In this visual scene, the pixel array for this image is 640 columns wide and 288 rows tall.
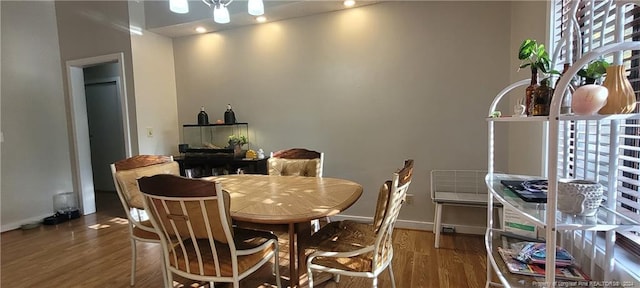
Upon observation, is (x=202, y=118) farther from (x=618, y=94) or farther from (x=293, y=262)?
(x=618, y=94)

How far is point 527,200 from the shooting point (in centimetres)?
128

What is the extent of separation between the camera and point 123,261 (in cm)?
258

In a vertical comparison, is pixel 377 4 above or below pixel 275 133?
above

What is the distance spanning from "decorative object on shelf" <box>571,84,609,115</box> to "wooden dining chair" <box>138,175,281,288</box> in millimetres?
1403

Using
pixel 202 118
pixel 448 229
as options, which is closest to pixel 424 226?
pixel 448 229

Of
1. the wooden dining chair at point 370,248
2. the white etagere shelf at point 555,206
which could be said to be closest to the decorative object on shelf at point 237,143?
the wooden dining chair at point 370,248

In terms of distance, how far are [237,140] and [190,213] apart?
2.30m

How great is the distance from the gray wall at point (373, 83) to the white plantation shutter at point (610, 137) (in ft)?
4.05

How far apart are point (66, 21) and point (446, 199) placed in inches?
197

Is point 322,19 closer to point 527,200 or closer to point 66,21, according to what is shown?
point 527,200

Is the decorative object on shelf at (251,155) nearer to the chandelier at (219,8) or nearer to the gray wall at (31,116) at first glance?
the chandelier at (219,8)

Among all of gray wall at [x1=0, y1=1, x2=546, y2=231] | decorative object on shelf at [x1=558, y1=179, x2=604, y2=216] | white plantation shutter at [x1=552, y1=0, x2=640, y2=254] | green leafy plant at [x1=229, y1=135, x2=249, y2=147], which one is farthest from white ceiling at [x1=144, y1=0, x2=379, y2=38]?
decorative object on shelf at [x1=558, y1=179, x2=604, y2=216]

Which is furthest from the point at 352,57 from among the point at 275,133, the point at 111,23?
the point at 111,23

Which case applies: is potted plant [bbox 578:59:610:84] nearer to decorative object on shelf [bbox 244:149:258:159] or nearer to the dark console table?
the dark console table
